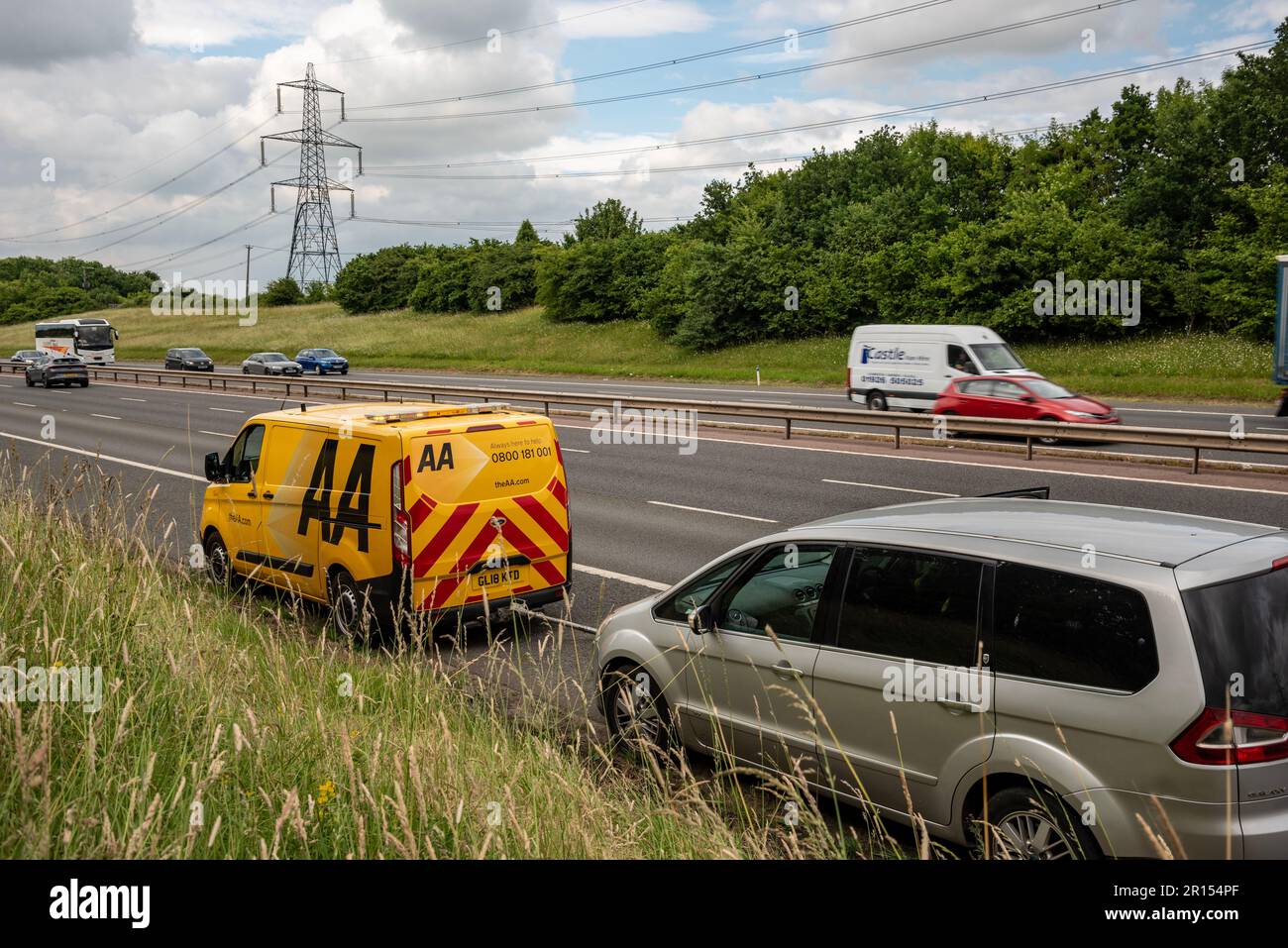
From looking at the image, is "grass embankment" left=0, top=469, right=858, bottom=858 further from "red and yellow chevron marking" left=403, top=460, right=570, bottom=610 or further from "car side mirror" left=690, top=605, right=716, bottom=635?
"red and yellow chevron marking" left=403, top=460, right=570, bottom=610

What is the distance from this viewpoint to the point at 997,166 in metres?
58.7

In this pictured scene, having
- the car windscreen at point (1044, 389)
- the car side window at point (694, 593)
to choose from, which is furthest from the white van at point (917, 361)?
the car side window at point (694, 593)

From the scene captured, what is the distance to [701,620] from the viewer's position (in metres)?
6.05

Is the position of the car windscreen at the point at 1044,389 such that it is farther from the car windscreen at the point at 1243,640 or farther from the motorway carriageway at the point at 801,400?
the car windscreen at the point at 1243,640

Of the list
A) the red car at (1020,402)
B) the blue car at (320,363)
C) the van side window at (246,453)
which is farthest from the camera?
the blue car at (320,363)

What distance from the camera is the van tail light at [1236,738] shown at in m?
4.07

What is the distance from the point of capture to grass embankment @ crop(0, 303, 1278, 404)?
111ft

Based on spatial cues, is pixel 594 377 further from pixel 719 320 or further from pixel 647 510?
pixel 647 510

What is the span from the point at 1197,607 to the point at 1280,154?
146 ft

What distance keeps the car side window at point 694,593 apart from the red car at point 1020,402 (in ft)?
50.8

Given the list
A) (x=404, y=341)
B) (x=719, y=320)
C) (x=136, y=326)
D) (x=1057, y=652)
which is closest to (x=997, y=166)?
(x=719, y=320)

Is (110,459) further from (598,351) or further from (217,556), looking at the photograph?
(598,351)

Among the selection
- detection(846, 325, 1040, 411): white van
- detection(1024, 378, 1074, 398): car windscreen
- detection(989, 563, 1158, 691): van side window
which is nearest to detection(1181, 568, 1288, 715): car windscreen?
detection(989, 563, 1158, 691): van side window

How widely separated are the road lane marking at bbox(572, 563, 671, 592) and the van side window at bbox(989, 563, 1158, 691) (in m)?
6.22
